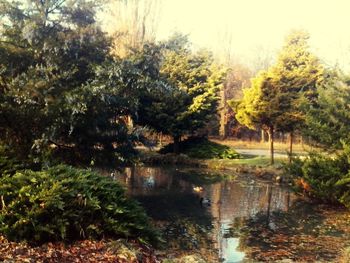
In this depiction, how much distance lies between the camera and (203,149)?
90.1 ft

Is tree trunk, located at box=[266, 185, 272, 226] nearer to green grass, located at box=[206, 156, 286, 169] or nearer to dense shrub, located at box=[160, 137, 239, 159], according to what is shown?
green grass, located at box=[206, 156, 286, 169]

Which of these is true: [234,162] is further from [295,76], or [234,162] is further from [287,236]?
[287,236]

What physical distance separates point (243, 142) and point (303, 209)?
1138 inches

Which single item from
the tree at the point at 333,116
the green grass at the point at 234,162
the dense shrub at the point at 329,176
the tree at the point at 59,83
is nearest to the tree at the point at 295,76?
the green grass at the point at 234,162

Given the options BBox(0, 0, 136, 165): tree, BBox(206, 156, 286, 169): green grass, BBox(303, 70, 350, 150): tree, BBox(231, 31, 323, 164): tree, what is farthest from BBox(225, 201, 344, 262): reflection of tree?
BBox(206, 156, 286, 169): green grass

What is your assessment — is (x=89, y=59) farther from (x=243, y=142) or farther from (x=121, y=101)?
(x=243, y=142)

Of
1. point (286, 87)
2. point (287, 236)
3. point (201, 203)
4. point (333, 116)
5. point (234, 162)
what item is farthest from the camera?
point (234, 162)

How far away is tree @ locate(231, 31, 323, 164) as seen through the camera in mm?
23062

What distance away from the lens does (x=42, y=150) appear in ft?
38.5

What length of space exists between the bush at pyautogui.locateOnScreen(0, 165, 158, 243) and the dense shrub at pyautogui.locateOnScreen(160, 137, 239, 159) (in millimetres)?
19600

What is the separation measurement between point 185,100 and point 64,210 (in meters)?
21.6

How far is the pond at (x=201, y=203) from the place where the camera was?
382 inches

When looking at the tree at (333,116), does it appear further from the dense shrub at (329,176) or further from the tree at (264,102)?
the tree at (264,102)

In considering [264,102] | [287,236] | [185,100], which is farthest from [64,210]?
[185,100]
